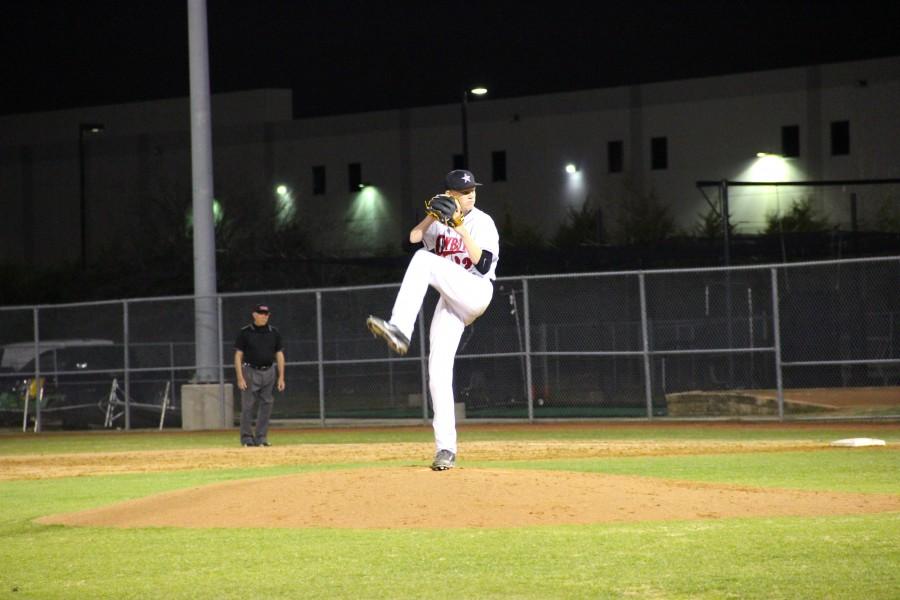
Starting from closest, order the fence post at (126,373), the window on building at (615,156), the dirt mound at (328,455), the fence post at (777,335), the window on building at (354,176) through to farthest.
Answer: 1. the dirt mound at (328,455)
2. the fence post at (777,335)
3. the fence post at (126,373)
4. the window on building at (615,156)
5. the window on building at (354,176)

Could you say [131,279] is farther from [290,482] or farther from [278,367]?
[290,482]

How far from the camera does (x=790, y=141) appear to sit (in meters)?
52.0

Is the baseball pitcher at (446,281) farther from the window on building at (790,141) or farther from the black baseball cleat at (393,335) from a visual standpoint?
the window on building at (790,141)

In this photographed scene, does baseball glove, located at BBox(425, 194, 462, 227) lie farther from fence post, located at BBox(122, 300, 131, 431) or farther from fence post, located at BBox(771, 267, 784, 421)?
fence post, located at BBox(122, 300, 131, 431)

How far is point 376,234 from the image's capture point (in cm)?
5944

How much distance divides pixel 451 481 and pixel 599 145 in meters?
46.4

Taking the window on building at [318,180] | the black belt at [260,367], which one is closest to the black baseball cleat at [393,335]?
the black belt at [260,367]

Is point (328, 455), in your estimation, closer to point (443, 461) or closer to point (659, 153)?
point (443, 461)

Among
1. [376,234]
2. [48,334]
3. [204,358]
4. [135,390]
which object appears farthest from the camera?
[376,234]

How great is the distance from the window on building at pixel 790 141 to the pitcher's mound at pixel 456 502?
43033 mm

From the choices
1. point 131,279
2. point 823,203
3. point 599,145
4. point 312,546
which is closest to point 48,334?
point 131,279

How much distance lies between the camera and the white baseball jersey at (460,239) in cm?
1066

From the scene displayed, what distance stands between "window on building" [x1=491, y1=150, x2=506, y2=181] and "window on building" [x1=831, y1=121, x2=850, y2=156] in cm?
1392

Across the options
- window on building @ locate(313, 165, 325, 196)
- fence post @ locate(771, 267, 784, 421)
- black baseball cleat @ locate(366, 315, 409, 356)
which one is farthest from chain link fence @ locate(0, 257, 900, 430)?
window on building @ locate(313, 165, 325, 196)
